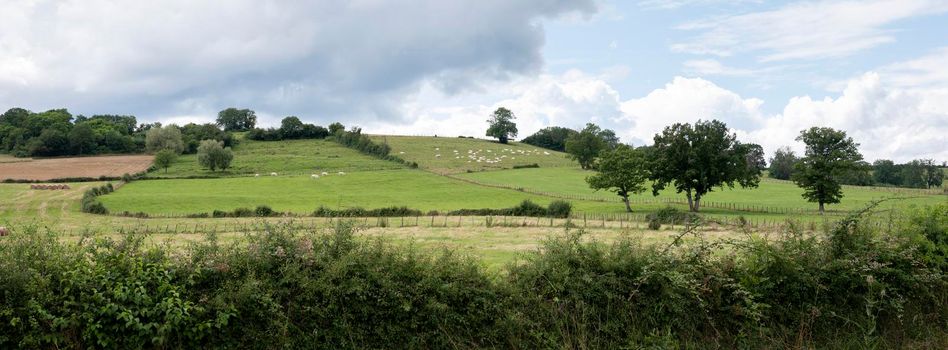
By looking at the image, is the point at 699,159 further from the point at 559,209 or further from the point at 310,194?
the point at 310,194

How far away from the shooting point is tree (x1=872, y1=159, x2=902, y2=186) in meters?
124

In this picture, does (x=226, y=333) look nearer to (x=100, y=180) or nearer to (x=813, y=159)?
(x=813, y=159)

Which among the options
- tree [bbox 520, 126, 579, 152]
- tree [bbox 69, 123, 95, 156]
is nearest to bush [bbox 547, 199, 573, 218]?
tree [bbox 69, 123, 95, 156]

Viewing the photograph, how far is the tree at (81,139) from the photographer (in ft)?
324

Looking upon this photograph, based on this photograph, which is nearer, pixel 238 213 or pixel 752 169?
pixel 238 213

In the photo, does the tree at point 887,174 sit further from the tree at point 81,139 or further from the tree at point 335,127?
the tree at point 81,139

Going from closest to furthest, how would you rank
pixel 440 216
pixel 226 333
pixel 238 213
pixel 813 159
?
pixel 226 333
pixel 440 216
pixel 238 213
pixel 813 159

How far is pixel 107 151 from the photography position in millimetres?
104000

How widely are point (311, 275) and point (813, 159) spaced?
210 ft

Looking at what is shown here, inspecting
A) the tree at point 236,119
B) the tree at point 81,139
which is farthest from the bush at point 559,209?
the tree at point 236,119

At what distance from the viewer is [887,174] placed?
12619 centimetres

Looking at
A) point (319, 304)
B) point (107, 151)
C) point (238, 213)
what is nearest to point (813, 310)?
point (319, 304)

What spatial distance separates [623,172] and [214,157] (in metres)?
64.1

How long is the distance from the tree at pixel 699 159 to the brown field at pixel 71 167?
71.4m
